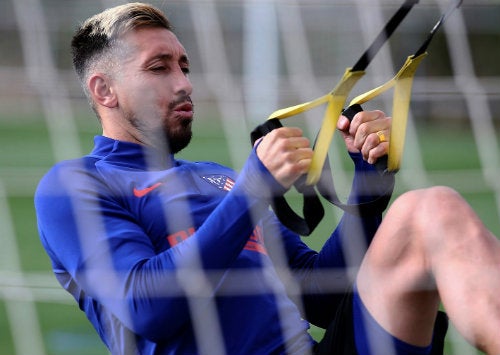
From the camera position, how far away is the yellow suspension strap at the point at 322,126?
3.85 feet

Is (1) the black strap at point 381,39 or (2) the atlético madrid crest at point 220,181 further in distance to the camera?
(2) the atlético madrid crest at point 220,181

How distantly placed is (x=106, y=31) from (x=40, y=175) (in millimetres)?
2473

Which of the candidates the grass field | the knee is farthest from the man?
the grass field

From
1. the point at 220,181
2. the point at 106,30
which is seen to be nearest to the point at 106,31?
the point at 106,30

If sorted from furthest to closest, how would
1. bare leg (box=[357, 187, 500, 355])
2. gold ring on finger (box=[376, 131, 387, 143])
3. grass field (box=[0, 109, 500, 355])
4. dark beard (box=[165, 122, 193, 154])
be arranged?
grass field (box=[0, 109, 500, 355]), dark beard (box=[165, 122, 193, 154]), gold ring on finger (box=[376, 131, 387, 143]), bare leg (box=[357, 187, 500, 355])

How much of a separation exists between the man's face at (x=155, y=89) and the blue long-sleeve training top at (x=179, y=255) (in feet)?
0.12

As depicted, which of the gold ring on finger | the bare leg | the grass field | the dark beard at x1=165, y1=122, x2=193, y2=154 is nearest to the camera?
the bare leg

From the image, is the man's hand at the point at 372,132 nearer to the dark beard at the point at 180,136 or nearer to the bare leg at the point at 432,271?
the bare leg at the point at 432,271

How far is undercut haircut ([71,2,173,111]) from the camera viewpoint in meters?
1.46

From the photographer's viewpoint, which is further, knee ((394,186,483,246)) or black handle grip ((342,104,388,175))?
black handle grip ((342,104,388,175))

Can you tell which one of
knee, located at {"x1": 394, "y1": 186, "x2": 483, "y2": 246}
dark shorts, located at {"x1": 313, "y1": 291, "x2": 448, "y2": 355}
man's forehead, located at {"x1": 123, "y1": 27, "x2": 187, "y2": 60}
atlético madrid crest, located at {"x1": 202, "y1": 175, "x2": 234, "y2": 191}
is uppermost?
man's forehead, located at {"x1": 123, "y1": 27, "x2": 187, "y2": 60}

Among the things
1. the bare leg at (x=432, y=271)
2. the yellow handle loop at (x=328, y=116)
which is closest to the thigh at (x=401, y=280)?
the bare leg at (x=432, y=271)

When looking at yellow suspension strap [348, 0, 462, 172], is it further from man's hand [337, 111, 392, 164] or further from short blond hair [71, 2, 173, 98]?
short blond hair [71, 2, 173, 98]

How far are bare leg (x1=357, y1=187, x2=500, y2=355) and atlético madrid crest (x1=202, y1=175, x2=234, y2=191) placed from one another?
0.29m
